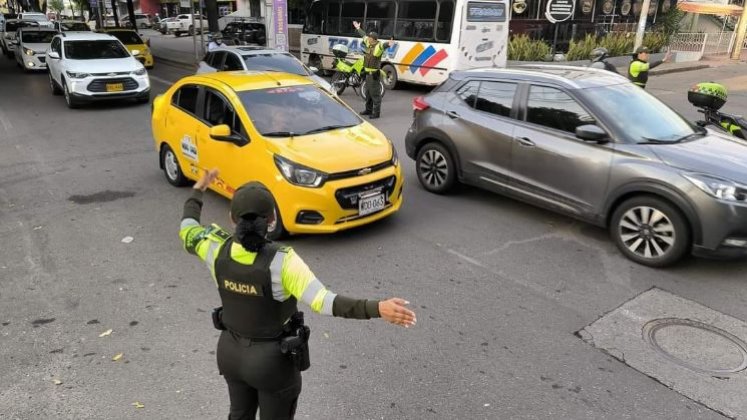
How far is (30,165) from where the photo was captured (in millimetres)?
8406

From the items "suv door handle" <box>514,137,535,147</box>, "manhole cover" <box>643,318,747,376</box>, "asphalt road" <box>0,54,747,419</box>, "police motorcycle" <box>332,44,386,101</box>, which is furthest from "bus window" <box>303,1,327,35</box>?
"manhole cover" <box>643,318,747,376</box>

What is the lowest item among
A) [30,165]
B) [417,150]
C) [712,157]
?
[30,165]

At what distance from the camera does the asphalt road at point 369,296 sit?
11.2ft

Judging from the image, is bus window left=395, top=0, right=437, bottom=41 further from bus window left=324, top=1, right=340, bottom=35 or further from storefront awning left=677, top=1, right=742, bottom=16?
storefront awning left=677, top=1, right=742, bottom=16

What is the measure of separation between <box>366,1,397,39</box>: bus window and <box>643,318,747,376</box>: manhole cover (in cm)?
1362

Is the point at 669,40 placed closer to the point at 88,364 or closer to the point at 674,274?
the point at 674,274

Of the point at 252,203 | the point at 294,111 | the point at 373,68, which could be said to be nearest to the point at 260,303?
the point at 252,203

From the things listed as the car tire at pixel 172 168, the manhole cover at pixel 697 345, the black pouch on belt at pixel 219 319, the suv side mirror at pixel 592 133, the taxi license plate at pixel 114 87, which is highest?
the suv side mirror at pixel 592 133

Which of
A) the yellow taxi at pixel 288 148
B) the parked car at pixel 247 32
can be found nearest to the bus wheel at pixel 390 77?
the yellow taxi at pixel 288 148

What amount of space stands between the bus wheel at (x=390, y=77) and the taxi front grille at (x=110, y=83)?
704cm

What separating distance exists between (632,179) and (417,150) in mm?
2997

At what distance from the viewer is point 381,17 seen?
651 inches

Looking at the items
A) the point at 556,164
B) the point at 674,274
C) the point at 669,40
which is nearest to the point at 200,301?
the point at 556,164

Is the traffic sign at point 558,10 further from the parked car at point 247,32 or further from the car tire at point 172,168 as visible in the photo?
the car tire at point 172,168
